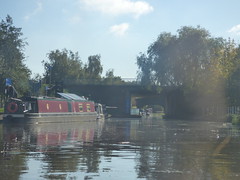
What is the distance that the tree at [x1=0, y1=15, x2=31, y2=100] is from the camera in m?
62.6

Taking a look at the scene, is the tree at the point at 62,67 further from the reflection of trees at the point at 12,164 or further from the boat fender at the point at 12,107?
the reflection of trees at the point at 12,164

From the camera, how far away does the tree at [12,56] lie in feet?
205

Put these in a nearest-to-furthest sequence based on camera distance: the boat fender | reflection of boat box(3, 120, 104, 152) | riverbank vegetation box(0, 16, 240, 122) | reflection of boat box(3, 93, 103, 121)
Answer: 1. reflection of boat box(3, 120, 104, 152)
2. reflection of boat box(3, 93, 103, 121)
3. the boat fender
4. riverbank vegetation box(0, 16, 240, 122)

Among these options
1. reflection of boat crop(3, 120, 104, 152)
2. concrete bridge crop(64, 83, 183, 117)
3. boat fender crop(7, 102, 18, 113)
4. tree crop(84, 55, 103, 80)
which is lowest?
reflection of boat crop(3, 120, 104, 152)

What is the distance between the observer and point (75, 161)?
1331 cm

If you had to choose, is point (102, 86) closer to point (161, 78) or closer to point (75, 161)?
point (161, 78)

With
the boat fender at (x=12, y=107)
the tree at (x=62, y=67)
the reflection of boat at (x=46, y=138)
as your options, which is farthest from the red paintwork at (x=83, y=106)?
the tree at (x=62, y=67)

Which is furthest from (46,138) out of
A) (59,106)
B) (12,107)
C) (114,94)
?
(114,94)

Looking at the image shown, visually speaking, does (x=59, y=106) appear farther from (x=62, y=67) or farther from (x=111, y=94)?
(x=62, y=67)

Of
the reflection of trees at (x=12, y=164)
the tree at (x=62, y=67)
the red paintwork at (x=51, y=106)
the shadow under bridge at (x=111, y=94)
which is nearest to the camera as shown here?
the reflection of trees at (x=12, y=164)

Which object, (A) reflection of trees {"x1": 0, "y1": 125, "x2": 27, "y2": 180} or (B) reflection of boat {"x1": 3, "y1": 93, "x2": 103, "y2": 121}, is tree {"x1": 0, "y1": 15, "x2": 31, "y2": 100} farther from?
(A) reflection of trees {"x1": 0, "y1": 125, "x2": 27, "y2": 180}

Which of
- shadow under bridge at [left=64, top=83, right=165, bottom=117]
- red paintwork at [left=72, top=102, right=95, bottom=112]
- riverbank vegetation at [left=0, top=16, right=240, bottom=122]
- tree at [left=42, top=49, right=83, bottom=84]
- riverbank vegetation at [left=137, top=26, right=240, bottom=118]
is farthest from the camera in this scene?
tree at [left=42, top=49, right=83, bottom=84]

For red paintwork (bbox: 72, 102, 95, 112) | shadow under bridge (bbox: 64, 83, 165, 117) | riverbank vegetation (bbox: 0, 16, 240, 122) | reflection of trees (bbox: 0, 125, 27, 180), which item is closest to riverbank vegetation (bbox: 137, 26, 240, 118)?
riverbank vegetation (bbox: 0, 16, 240, 122)

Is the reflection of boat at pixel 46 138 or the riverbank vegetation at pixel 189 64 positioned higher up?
the riverbank vegetation at pixel 189 64
